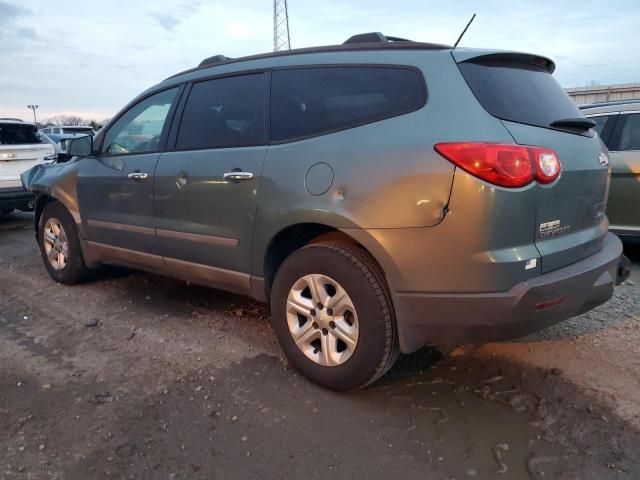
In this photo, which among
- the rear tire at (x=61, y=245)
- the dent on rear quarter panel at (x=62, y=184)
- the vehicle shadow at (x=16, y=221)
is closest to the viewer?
the dent on rear quarter panel at (x=62, y=184)

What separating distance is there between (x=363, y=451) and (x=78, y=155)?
350cm

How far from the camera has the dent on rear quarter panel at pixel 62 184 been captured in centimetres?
470

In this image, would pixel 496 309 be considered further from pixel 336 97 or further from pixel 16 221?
pixel 16 221

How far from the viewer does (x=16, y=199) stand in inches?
307

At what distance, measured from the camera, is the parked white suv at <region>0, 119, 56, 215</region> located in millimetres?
7742

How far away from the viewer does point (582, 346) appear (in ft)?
11.6

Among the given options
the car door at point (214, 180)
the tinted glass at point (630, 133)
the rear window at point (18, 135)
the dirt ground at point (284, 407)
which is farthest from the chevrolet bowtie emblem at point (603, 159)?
the rear window at point (18, 135)

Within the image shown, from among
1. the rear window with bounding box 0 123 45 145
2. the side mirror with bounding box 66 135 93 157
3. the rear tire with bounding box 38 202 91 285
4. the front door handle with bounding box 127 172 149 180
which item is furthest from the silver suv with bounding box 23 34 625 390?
the rear window with bounding box 0 123 45 145

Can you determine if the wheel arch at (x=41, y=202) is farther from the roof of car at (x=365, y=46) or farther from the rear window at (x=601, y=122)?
the rear window at (x=601, y=122)

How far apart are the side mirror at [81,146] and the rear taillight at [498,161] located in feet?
10.8

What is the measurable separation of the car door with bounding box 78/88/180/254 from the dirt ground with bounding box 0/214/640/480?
71 centimetres

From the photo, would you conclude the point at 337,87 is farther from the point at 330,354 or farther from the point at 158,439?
the point at 158,439

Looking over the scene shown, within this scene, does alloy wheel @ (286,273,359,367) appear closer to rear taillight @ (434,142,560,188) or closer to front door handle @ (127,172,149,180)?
rear taillight @ (434,142,560,188)

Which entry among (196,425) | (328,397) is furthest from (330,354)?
(196,425)
